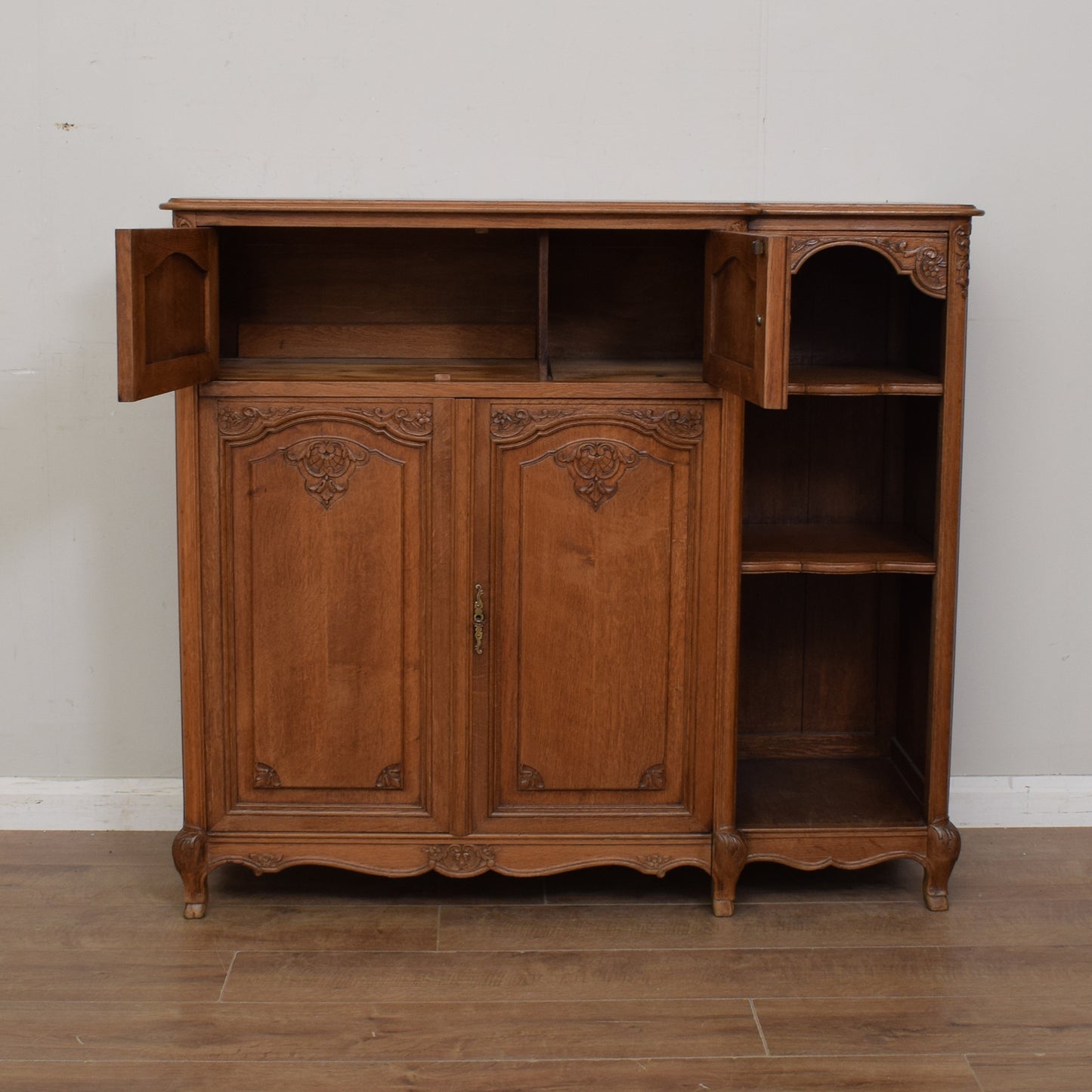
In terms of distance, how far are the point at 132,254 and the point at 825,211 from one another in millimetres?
1440

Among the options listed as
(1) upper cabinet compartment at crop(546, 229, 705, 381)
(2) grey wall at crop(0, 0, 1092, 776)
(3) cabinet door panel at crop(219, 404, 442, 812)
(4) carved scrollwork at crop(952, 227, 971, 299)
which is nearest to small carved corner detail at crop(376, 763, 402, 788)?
(3) cabinet door panel at crop(219, 404, 442, 812)

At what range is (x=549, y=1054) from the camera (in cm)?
268

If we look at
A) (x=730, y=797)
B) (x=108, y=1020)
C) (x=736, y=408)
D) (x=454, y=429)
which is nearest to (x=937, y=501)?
(x=736, y=408)

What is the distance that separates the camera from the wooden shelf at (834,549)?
10.6ft

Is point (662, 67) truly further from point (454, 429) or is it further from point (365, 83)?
point (454, 429)

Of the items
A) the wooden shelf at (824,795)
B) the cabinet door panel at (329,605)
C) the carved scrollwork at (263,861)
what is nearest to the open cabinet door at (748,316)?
the cabinet door panel at (329,605)

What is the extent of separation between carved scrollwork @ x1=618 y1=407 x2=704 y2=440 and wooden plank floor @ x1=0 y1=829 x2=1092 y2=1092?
1128mm

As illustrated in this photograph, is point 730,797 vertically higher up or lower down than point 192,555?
lower down

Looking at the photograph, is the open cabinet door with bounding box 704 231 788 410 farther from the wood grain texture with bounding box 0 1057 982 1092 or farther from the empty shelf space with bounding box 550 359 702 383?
the wood grain texture with bounding box 0 1057 982 1092

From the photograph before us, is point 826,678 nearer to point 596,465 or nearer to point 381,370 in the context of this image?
point 596,465

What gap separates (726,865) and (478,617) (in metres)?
0.81

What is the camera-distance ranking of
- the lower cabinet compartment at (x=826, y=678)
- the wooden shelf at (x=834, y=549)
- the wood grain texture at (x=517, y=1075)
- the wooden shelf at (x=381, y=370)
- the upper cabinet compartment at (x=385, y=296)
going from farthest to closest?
the lower cabinet compartment at (x=826, y=678)
the upper cabinet compartment at (x=385, y=296)
the wooden shelf at (x=834, y=549)
the wooden shelf at (x=381, y=370)
the wood grain texture at (x=517, y=1075)

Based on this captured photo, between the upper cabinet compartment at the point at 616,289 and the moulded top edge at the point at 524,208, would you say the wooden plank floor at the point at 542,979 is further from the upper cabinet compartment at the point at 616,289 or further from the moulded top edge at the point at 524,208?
the moulded top edge at the point at 524,208

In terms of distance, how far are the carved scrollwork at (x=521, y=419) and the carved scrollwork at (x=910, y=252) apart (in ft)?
1.96
